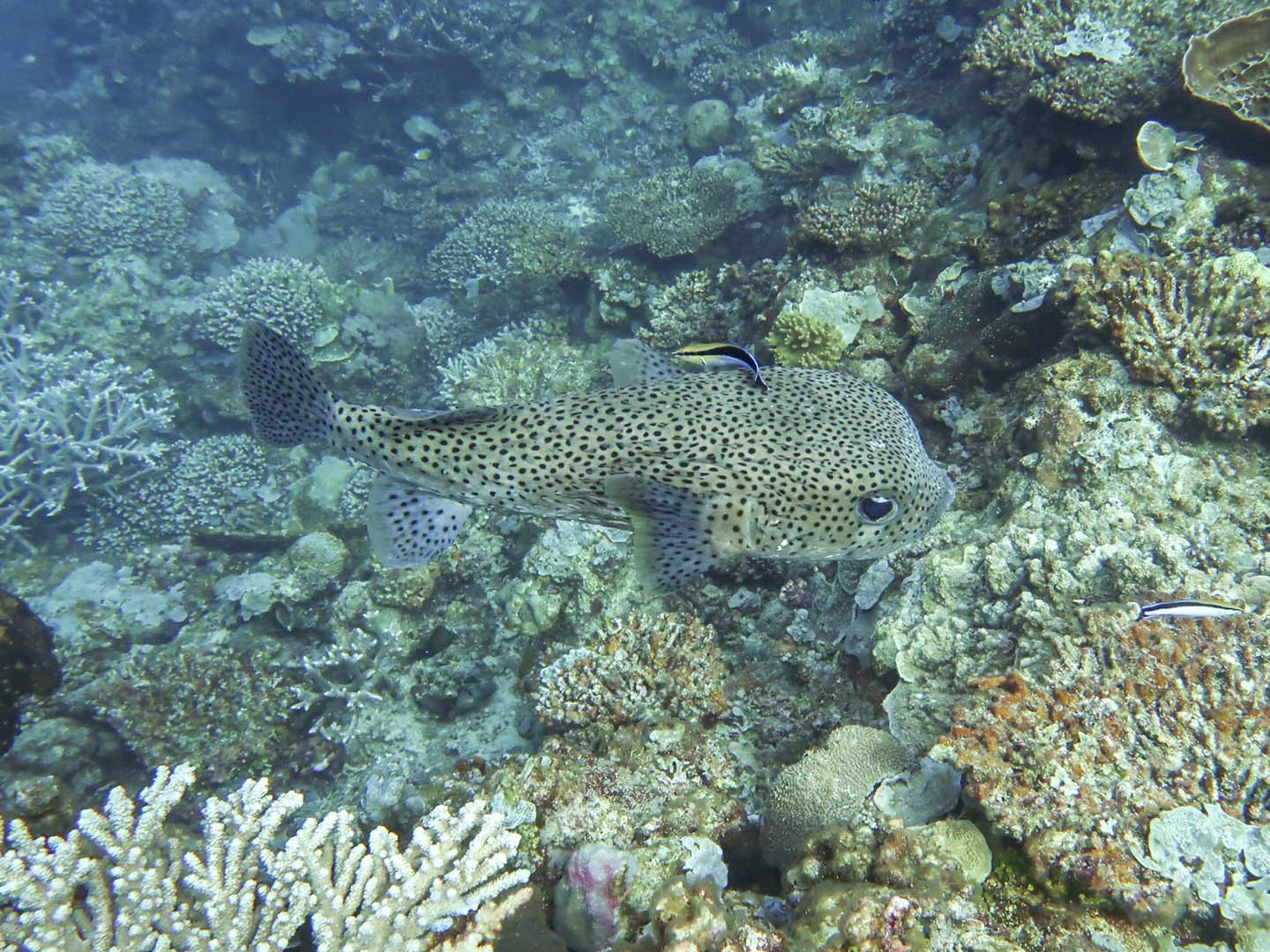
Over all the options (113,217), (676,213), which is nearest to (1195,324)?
(676,213)

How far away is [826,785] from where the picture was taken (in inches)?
126

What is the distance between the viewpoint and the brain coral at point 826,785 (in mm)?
3145


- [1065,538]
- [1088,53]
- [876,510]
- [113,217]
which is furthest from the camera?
[113,217]

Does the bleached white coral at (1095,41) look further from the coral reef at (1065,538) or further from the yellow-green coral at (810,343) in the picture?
the coral reef at (1065,538)

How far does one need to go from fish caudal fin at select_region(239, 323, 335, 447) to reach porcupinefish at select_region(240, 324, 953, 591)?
1cm

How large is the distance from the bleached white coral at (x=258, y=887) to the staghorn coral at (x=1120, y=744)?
7.24 feet

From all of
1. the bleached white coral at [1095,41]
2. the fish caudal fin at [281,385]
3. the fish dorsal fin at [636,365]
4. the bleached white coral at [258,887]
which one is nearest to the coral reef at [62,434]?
the fish caudal fin at [281,385]

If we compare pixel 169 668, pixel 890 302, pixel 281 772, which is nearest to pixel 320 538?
pixel 169 668

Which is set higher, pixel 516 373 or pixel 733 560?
pixel 733 560

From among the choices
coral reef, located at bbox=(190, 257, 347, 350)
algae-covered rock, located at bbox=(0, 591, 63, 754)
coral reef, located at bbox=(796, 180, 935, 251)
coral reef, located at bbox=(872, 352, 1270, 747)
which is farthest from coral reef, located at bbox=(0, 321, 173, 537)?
coral reef, located at bbox=(872, 352, 1270, 747)

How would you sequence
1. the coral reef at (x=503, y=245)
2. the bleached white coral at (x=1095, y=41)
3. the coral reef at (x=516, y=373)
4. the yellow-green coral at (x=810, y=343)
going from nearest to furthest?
the yellow-green coral at (x=810, y=343), the bleached white coral at (x=1095, y=41), the coral reef at (x=516, y=373), the coral reef at (x=503, y=245)

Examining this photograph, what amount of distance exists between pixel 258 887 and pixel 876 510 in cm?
366

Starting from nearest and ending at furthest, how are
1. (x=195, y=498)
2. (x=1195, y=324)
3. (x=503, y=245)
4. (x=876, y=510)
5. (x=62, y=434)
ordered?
(x=876, y=510) → (x=1195, y=324) → (x=195, y=498) → (x=62, y=434) → (x=503, y=245)

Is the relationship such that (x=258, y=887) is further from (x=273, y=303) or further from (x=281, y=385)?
(x=273, y=303)
